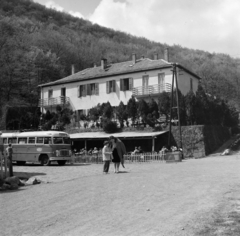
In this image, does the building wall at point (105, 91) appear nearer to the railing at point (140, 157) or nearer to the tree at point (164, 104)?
the tree at point (164, 104)

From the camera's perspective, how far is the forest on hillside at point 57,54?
179ft

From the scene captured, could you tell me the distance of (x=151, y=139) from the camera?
34.3 metres

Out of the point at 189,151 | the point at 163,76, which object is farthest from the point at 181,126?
the point at 163,76

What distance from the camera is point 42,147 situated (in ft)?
90.0

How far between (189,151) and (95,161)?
847 cm

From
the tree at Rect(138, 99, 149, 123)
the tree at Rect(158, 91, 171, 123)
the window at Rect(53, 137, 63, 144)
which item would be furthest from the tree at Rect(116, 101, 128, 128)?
the window at Rect(53, 137, 63, 144)

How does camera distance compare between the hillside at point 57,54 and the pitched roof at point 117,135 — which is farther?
the hillside at point 57,54

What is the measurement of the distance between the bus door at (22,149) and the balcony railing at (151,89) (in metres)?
15.3

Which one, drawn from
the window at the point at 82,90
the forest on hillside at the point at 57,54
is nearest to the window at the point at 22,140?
the window at the point at 82,90

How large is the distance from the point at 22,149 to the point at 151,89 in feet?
52.8

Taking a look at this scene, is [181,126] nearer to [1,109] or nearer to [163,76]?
[163,76]

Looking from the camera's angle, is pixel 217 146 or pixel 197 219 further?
pixel 217 146

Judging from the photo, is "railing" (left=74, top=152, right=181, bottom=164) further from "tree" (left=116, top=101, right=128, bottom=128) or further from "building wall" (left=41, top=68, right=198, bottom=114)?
"building wall" (left=41, top=68, right=198, bottom=114)

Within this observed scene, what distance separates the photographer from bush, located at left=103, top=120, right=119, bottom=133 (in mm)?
35844
